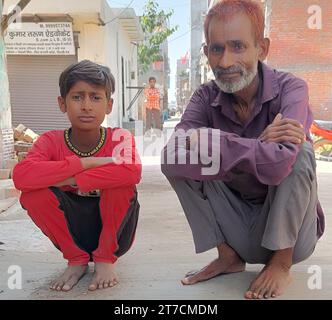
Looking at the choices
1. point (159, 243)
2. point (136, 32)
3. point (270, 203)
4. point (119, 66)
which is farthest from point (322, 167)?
point (136, 32)

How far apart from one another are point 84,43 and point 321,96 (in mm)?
7072

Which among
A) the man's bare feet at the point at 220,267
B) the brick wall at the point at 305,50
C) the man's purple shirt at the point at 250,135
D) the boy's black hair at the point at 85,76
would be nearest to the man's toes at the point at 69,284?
the man's bare feet at the point at 220,267

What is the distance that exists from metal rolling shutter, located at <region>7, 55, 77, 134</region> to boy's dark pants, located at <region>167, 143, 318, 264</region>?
26.8 ft

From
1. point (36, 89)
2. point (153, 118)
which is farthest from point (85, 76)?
point (153, 118)

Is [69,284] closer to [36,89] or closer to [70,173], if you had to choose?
[70,173]

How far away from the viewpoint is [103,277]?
6.15 feet

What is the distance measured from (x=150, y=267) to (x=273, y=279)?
66 centimetres

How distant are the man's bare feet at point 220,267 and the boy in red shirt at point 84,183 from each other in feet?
1.16

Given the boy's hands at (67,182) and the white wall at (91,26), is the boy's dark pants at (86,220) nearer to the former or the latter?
the boy's hands at (67,182)

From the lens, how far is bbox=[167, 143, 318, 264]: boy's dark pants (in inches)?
64.0

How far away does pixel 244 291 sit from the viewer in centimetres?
177

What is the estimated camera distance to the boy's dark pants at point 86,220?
1.86 m

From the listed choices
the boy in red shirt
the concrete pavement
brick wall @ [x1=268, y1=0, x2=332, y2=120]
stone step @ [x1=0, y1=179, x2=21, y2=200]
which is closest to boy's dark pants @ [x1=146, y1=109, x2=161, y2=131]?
brick wall @ [x1=268, y1=0, x2=332, y2=120]
